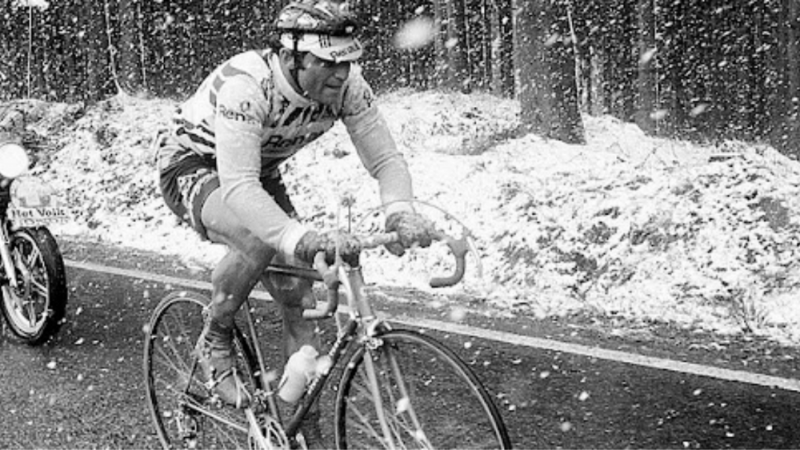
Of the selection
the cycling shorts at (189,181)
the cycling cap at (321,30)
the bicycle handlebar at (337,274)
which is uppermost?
the cycling cap at (321,30)

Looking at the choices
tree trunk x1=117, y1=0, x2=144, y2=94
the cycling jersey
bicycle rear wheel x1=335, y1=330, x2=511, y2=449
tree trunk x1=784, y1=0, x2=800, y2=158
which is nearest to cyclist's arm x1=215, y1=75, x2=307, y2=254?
the cycling jersey

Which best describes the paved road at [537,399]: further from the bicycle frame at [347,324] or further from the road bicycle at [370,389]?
the bicycle frame at [347,324]

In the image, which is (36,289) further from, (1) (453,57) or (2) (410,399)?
(1) (453,57)

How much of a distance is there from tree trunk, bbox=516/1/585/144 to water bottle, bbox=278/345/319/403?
8544 mm

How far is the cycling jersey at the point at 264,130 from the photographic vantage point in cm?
320

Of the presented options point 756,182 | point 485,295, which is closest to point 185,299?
point 485,295

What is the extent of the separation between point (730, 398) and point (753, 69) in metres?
28.7

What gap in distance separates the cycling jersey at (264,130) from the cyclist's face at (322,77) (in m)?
0.10

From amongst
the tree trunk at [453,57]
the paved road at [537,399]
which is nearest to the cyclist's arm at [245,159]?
the paved road at [537,399]

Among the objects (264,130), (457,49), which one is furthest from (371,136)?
(457,49)

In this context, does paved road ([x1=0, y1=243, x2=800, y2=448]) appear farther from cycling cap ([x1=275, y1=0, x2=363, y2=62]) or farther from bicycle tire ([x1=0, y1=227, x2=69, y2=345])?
cycling cap ([x1=275, y1=0, x2=363, y2=62])

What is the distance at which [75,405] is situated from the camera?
503 centimetres

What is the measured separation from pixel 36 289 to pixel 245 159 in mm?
3702

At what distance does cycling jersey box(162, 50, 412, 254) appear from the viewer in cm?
320
